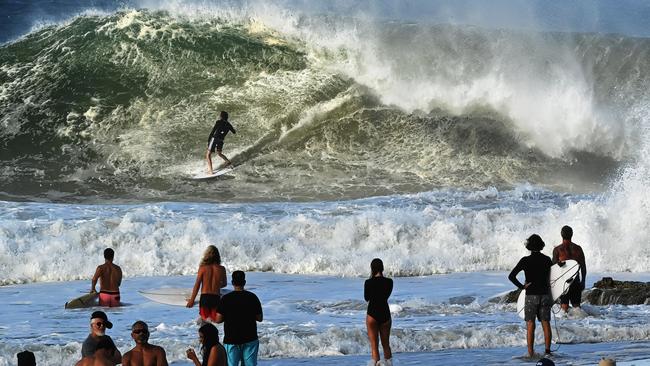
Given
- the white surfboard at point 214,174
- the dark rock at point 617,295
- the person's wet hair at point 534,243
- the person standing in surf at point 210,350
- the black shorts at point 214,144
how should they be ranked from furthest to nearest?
the white surfboard at point 214,174
the black shorts at point 214,144
the dark rock at point 617,295
the person's wet hair at point 534,243
the person standing in surf at point 210,350

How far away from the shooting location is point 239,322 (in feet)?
29.3

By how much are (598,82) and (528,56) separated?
6.03 ft

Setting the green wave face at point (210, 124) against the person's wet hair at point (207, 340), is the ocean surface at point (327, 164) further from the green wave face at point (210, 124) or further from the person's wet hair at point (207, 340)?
the person's wet hair at point (207, 340)

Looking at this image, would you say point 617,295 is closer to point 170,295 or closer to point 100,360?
point 170,295

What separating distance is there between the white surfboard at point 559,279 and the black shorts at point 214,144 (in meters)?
12.5

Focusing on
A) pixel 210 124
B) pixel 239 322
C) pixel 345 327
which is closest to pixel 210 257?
pixel 345 327

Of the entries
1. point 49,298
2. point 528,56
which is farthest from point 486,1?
point 49,298

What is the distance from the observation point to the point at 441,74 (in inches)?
1069

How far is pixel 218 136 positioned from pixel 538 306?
12578 millimetres

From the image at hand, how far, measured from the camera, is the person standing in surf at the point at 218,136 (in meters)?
22.2

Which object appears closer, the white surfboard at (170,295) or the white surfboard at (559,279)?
the white surfboard at (559,279)

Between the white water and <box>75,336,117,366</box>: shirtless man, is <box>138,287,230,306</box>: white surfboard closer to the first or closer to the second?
the white water

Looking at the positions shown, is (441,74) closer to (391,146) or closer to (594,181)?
(391,146)

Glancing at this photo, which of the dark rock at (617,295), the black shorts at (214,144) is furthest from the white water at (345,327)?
the black shorts at (214,144)
